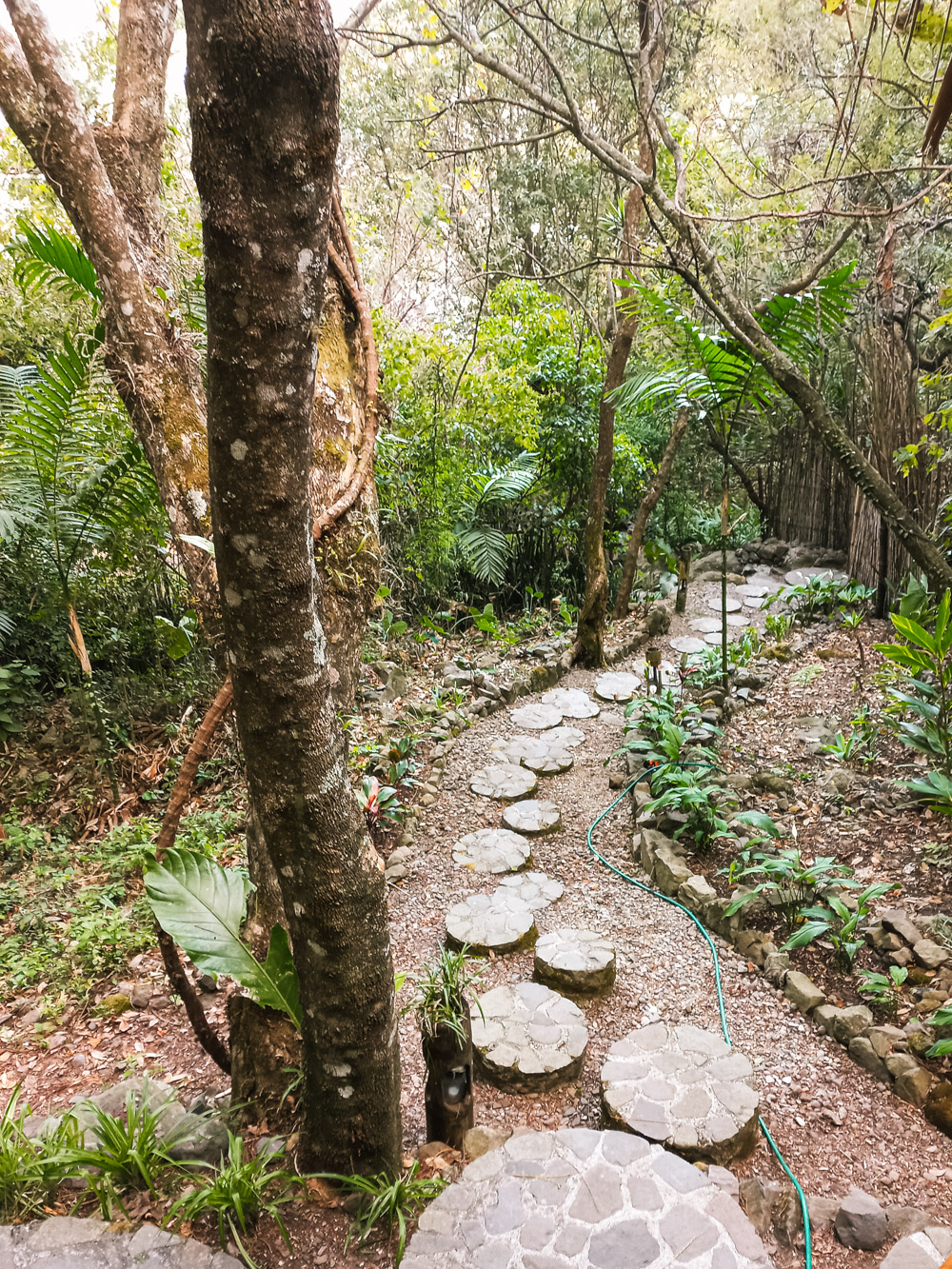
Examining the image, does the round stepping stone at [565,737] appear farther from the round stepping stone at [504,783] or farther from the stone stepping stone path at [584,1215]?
the stone stepping stone path at [584,1215]

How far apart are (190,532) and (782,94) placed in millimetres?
7647

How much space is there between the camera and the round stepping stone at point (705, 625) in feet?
20.4

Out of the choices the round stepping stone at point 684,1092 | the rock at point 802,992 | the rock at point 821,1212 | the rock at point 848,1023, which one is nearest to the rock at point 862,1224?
the rock at point 821,1212

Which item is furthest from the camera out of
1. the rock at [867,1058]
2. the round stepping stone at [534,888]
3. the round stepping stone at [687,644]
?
the round stepping stone at [687,644]

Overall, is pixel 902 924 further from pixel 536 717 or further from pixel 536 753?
pixel 536 717

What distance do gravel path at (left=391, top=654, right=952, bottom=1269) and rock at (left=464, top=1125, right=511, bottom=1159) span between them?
0.37ft

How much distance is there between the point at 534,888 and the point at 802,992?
107 cm

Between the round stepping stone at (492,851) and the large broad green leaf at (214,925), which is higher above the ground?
the large broad green leaf at (214,925)

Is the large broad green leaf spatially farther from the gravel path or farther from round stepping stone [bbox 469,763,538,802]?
round stepping stone [bbox 469,763,538,802]

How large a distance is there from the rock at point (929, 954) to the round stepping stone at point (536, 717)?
2.49 meters

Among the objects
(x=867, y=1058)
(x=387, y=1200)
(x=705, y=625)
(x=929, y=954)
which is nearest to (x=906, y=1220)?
(x=867, y=1058)

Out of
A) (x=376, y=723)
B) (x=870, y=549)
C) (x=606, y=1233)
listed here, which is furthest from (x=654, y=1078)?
(x=870, y=549)

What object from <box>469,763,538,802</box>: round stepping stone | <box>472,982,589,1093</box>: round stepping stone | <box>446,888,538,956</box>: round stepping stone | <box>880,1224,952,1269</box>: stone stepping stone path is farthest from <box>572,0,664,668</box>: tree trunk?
<box>880,1224,952,1269</box>: stone stepping stone path

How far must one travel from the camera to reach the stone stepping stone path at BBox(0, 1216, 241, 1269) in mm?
1433
